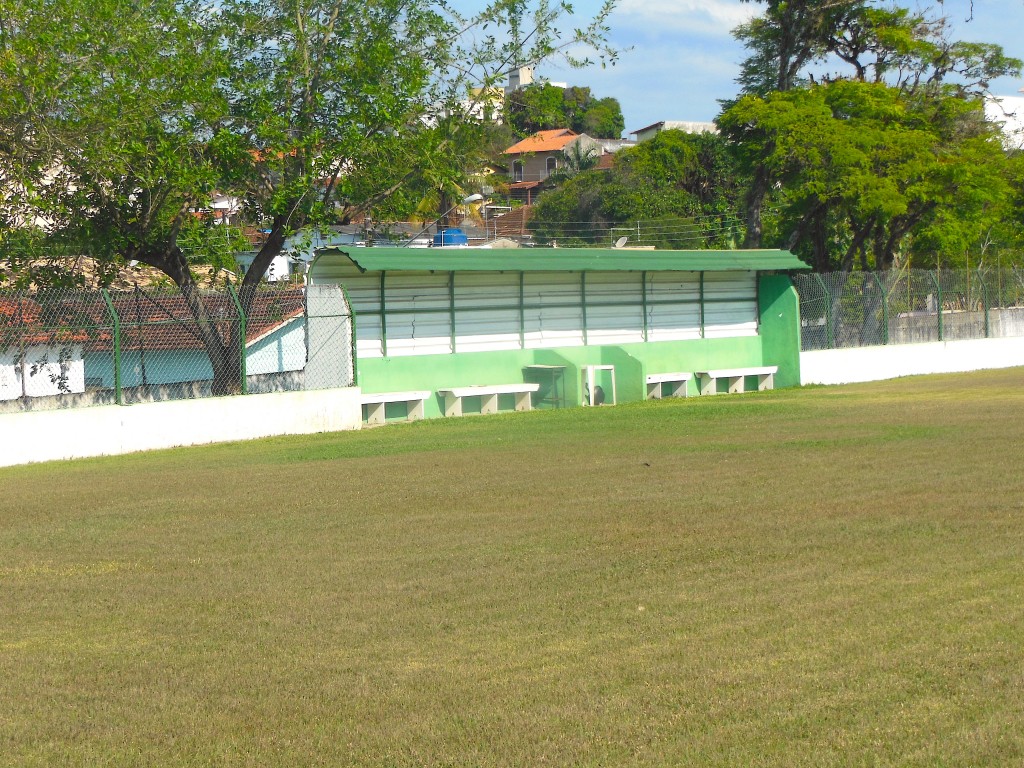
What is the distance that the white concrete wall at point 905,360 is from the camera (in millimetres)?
29391

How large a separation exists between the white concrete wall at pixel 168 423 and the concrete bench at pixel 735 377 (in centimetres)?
977

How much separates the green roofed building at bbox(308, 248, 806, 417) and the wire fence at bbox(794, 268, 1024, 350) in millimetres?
1358

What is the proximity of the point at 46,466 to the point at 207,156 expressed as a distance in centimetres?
820

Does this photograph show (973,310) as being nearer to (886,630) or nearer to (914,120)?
(914,120)

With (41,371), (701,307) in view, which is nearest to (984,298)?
(701,307)

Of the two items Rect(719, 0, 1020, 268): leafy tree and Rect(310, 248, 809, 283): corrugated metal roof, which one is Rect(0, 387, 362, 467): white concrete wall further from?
Rect(719, 0, 1020, 268): leafy tree

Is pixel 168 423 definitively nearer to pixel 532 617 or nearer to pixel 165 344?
pixel 165 344

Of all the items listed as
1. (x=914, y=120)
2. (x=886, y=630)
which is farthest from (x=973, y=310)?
(x=886, y=630)

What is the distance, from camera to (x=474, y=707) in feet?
17.7

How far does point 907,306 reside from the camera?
106 ft

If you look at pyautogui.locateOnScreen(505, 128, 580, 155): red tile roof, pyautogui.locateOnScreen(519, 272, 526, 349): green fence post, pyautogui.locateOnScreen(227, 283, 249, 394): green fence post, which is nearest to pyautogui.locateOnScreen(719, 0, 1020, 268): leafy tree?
pyautogui.locateOnScreen(519, 272, 526, 349): green fence post

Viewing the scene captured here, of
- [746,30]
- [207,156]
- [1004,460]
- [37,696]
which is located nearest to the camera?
[37,696]

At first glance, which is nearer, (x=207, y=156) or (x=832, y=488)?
(x=832, y=488)

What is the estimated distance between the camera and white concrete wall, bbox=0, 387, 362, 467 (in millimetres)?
17562
